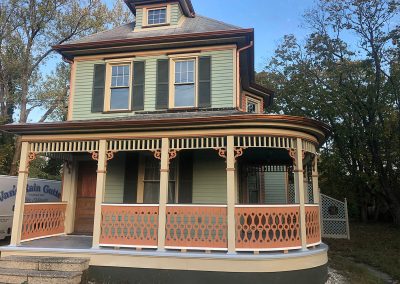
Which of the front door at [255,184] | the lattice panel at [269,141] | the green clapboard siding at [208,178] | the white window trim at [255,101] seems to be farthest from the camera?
the white window trim at [255,101]

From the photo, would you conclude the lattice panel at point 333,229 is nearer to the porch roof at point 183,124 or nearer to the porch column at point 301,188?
the porch roof at point 183,124

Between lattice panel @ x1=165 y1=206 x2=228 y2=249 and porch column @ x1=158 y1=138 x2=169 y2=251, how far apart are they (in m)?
0.13

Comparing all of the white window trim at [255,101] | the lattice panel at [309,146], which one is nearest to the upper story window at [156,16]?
the white window trim at [255,101]

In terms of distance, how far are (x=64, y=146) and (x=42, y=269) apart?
3.09 meters

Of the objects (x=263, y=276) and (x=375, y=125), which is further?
(x=375, y=125)

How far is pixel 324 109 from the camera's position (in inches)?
947

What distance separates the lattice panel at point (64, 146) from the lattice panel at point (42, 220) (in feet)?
5.11

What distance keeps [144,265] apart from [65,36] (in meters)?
23.3

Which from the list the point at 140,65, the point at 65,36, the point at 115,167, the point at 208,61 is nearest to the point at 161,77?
the point at 140,65

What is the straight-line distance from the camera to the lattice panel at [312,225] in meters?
8.38

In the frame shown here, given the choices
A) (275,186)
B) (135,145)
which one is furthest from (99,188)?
(275,186)

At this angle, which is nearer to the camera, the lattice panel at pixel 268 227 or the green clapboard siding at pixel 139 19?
the lattice panel at pixel 268 227

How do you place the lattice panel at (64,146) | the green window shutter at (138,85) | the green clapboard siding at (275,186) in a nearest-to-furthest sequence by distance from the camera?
the lattice panel at (64,146) → the green window shutter at (138,85) → the green clapboard siding at (275,186)

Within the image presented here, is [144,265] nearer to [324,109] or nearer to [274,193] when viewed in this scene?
[274,193]
